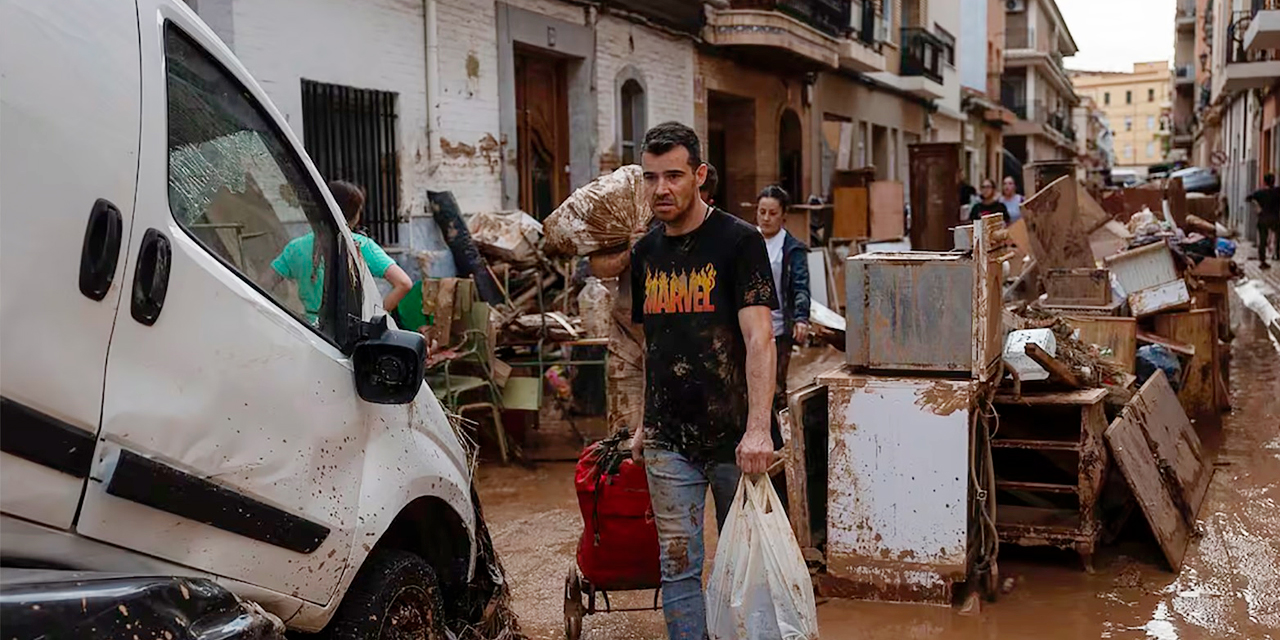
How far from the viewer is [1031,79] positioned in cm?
4803

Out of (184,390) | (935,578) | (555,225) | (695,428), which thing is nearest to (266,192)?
(184,390)

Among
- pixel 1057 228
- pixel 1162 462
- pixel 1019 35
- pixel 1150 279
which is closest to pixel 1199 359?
pixel 1150 279

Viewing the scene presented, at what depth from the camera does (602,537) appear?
13.8 ft

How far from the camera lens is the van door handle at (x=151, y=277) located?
6.31ft

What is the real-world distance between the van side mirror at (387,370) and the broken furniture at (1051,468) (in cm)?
326

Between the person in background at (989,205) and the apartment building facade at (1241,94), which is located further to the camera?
the apartment building facade at (1241,94)

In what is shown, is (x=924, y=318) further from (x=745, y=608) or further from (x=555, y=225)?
(x=555, y=225)

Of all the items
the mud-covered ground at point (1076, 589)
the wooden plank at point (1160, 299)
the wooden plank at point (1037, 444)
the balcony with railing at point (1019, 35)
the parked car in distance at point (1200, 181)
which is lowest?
the mud-covered ground at point (1076, 589)

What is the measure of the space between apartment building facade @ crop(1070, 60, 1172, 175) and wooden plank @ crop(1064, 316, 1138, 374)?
10557 cm

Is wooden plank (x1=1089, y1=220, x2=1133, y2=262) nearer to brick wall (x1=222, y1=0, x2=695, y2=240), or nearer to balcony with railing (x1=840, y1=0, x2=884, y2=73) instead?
brick wall (x1=222, y1=0, x2=695, y2=240)

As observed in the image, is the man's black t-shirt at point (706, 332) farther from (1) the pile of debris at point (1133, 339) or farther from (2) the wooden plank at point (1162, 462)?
(2) the wooden plank at point (1162, 462)

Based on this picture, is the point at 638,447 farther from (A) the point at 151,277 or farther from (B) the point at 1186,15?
(B) the point at 1186,15

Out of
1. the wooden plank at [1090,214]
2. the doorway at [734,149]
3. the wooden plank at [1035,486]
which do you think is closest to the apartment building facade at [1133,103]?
the doorway at [734,149]

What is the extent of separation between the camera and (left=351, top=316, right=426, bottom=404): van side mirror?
2.69 metres
